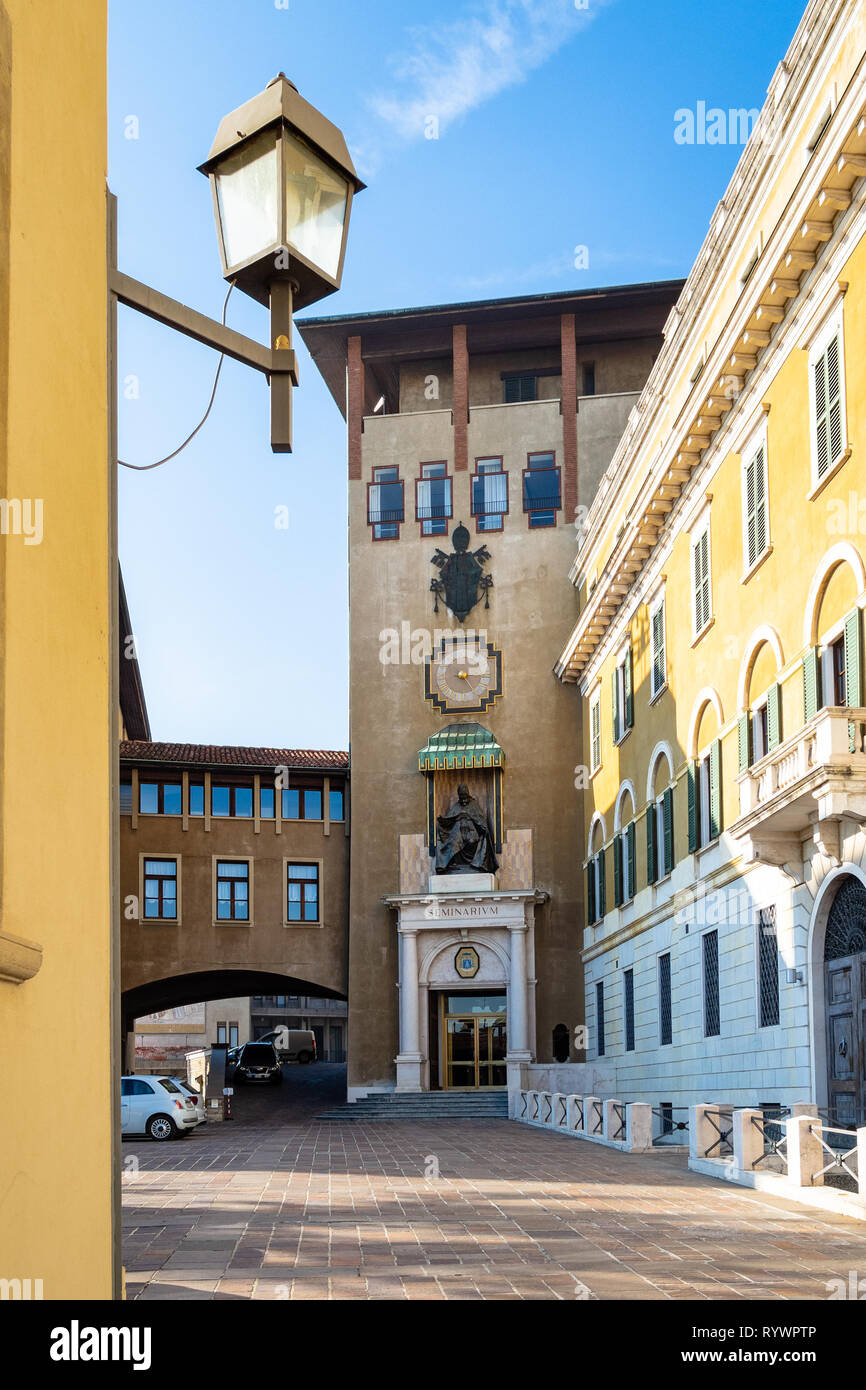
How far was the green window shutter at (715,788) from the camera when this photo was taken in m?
25.8

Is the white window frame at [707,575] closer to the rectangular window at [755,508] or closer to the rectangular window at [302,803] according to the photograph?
the rectangular window at [755,508]

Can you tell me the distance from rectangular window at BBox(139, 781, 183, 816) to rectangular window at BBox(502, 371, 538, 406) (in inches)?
640

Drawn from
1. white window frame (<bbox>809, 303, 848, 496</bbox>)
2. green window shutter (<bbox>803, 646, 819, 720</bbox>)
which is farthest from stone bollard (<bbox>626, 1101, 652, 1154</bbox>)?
white window frame (<bbox>809, 303, 848, 496</bbox>)

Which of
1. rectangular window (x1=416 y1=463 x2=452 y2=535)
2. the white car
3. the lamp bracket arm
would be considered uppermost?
rectangular window (x1=416 y1=463 x2=452 y2=535)

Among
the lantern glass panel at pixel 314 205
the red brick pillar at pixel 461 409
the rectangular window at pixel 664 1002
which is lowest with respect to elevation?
the rectangular window at pixel 664 1002

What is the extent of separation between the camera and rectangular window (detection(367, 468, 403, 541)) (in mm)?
46281

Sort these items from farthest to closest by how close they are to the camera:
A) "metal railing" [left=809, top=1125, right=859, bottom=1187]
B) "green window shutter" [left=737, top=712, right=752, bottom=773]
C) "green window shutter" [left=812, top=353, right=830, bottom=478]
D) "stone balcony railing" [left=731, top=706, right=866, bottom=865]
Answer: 1. "green window shutter" [left=737, top=712, right=752, bottom=773]
2. "green window shutter" [left=812, top=353, right=830, bottom=478]
3. "stone balcony railing" [left=731, top=706, right=866, bottom=865]
4. "metal railing" [left=809, top=1125, right=859, bottom=1187]

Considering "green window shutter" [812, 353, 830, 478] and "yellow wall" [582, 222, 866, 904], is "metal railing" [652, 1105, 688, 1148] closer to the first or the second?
"yellow wall" [582, 222, 866, 904]

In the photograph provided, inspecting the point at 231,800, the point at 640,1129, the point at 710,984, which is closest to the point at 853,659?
the point at 640,1129

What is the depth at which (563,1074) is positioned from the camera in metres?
37.4

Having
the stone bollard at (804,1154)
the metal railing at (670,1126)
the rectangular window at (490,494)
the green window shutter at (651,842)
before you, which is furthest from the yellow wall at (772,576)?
the rectangular window at (490,494)

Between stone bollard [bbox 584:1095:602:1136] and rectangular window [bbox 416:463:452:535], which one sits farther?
rectangular window [bbox 416:463:452:535]

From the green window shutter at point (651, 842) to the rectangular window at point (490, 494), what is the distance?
15.7 m
